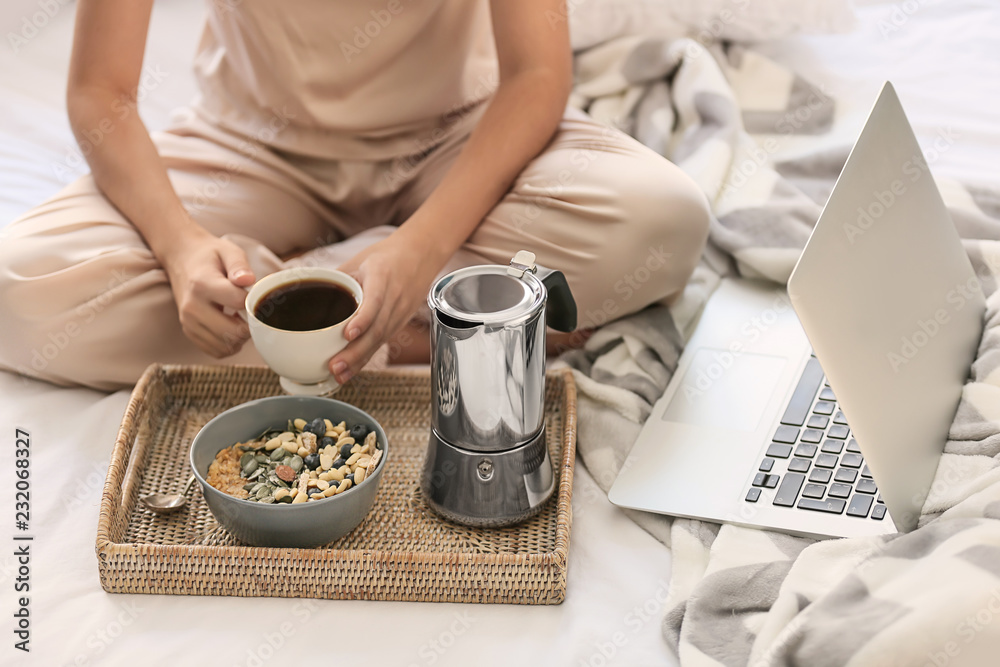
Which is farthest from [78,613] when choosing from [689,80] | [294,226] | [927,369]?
[689,80]

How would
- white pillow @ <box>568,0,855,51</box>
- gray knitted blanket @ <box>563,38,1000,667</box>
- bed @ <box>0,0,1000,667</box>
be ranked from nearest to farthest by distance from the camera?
1. gray knitted blanket @ <box>563,38,1000,667</box>
2. bed @ <box>0,0,1000,667</box>
3. white pillow @ <box>568,0,855,51</box>

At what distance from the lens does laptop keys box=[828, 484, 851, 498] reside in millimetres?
849

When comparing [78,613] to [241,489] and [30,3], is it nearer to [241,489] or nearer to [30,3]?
[241,489]

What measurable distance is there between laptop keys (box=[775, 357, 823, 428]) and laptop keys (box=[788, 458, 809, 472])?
0.05 meters

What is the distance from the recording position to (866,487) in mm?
850

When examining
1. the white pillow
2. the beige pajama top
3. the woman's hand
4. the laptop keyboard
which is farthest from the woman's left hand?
the white pillow

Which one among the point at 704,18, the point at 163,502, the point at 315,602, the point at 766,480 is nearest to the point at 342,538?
the point at 315,602

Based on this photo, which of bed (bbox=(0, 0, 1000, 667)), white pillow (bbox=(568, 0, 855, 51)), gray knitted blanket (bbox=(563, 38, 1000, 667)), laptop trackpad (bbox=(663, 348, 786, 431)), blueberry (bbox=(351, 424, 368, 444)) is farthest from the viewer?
white pillow (bbox=(568, 0, 855, 51))

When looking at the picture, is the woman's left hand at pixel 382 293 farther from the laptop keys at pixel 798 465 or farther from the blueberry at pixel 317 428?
the laptop keys at pixel 798 465

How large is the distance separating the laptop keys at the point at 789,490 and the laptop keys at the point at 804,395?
75mm

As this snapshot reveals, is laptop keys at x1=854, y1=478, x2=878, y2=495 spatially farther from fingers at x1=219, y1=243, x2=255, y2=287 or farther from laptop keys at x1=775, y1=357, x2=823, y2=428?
fingers at x1=219, y1=243, x2=255, y2=287

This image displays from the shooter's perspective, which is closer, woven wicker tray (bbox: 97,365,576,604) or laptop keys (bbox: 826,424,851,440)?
woven wicker tray (bbox: 97,365,576,604)

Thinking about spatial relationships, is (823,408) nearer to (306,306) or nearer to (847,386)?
(847,386)

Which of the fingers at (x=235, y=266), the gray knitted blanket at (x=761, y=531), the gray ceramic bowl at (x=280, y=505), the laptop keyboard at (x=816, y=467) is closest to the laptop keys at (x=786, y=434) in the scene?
the laptop keyboard at (x=816, y=467)
